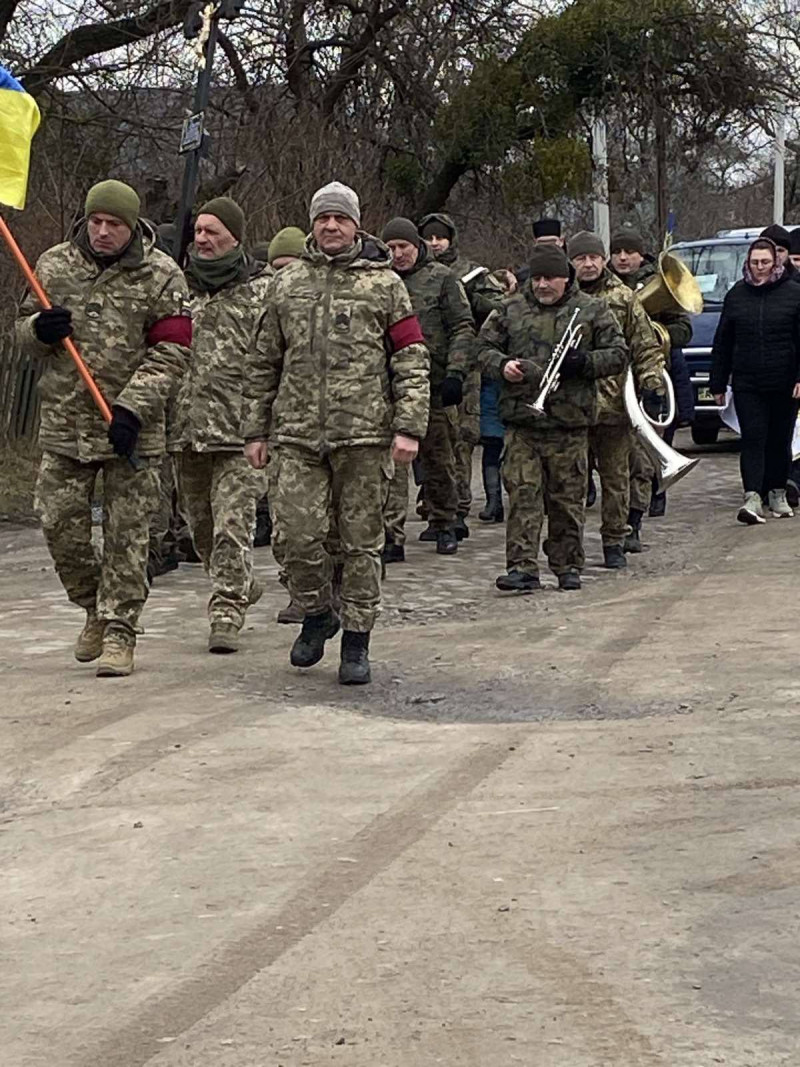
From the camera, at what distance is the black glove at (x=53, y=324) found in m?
7.89

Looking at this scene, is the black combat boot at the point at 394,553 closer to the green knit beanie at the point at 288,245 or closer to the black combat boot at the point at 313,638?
the green knit beanie at the point at 288,245

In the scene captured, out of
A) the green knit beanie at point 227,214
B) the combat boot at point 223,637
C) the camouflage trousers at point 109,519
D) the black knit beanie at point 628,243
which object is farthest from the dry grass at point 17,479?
the camouflage trousers at point 109,519

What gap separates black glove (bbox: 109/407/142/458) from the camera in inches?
314

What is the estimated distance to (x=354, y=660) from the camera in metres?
8.20

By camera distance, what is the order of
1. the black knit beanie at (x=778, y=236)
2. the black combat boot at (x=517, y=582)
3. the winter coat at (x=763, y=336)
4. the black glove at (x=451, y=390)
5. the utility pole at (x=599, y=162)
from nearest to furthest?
the black combat boot at (x=517, y=582) < the black glove at (x=451, y=390) < the winter coat at (x=763, y=336) < the black knit beanie at (x=778, y=236) < the utility pole at (x=599, y=162)

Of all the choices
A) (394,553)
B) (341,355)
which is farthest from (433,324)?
(341,355)

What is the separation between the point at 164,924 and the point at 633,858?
1.28m

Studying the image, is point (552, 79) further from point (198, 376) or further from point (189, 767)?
point (189, 767)

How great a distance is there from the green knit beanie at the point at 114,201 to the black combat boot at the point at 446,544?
4875 millimetres

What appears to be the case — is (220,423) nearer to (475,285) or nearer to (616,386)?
(616,386)

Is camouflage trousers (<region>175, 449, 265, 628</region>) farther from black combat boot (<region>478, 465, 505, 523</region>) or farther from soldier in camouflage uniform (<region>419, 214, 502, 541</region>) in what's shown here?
black combat boot (<region>478, 465, 505, 523</region>)

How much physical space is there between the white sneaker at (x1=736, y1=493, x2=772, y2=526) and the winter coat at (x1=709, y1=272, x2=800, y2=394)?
28.1 inches

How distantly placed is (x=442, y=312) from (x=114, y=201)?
14.1 feet

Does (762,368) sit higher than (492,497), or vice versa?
(762,368)
